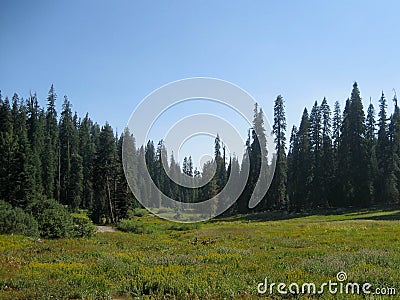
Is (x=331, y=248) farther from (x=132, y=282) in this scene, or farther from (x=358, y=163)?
(x=358, y=163)

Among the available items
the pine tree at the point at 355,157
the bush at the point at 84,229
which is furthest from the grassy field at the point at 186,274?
the pine tree at the point at 355,157

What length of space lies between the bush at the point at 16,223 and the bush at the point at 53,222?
148cm

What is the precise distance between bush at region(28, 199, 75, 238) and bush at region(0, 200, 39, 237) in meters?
1.48

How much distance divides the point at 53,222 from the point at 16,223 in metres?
3.77

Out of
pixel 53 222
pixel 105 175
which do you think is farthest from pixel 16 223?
pixel 105 175

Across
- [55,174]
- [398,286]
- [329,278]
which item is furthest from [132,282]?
[55,174]

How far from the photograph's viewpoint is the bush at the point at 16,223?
30.8 m

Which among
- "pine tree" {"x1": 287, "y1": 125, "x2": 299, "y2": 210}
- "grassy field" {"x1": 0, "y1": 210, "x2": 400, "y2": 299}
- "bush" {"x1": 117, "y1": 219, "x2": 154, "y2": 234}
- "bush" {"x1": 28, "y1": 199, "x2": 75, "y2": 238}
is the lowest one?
"bush" {"x1": 117, "y1": 219, "x2": 154, "y2": 234}

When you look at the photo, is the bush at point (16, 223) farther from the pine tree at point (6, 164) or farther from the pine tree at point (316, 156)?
the pine tree at point (316, 156)

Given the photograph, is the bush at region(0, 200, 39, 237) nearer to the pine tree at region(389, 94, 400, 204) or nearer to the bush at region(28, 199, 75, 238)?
the bush at region(28, 199, 75, 238)

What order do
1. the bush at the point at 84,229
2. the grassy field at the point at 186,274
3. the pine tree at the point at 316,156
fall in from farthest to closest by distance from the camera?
the pine tree at the point at 316,156 → the bush at the point at 84,229 → the grassy field at the point at 186,274

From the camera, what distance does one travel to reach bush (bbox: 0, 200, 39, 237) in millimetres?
30750

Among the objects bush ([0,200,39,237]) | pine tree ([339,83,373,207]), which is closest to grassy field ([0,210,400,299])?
bush ([0,200,39,237])

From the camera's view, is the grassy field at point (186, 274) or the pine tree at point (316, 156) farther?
the pine tree at point (316, 156)
